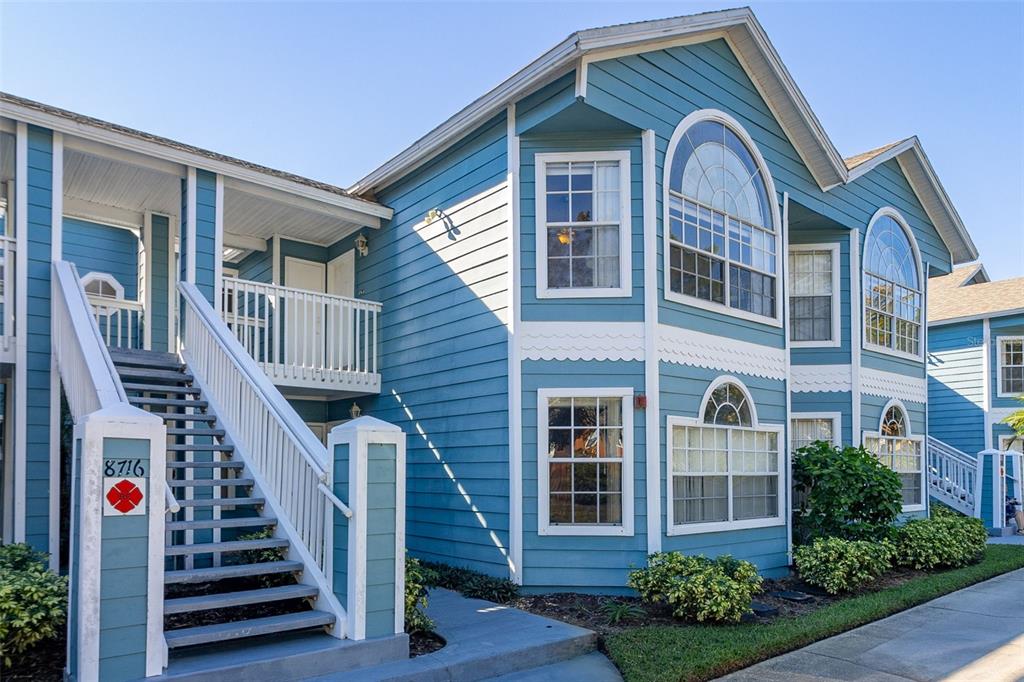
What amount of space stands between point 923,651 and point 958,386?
14.4 meters

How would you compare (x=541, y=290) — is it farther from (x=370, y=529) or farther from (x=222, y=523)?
(x=222, y=523)

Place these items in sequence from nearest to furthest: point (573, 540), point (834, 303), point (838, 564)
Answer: point (573, 540)
point (838, 564)
point (834, 303)

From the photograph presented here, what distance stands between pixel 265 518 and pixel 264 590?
91 centimetres

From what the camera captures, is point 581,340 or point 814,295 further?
point 814,295

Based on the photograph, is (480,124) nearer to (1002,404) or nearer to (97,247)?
(97,247)

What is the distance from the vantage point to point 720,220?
31.3 feet

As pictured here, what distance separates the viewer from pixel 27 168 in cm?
Answer: 752

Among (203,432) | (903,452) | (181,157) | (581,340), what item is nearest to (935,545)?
(903,452)

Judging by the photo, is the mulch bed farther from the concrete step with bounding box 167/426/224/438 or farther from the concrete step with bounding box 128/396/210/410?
the concrete step with bounding box 128/396/210/410

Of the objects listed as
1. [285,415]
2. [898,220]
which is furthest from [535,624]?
[898,220]

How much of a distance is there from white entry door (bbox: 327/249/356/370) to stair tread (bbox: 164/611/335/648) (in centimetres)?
497

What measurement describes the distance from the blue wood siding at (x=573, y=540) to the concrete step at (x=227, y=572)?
109 inches

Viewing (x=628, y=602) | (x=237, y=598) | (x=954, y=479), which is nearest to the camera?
(x=237, y=598)

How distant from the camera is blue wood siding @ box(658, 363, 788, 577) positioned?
839 centimetres
